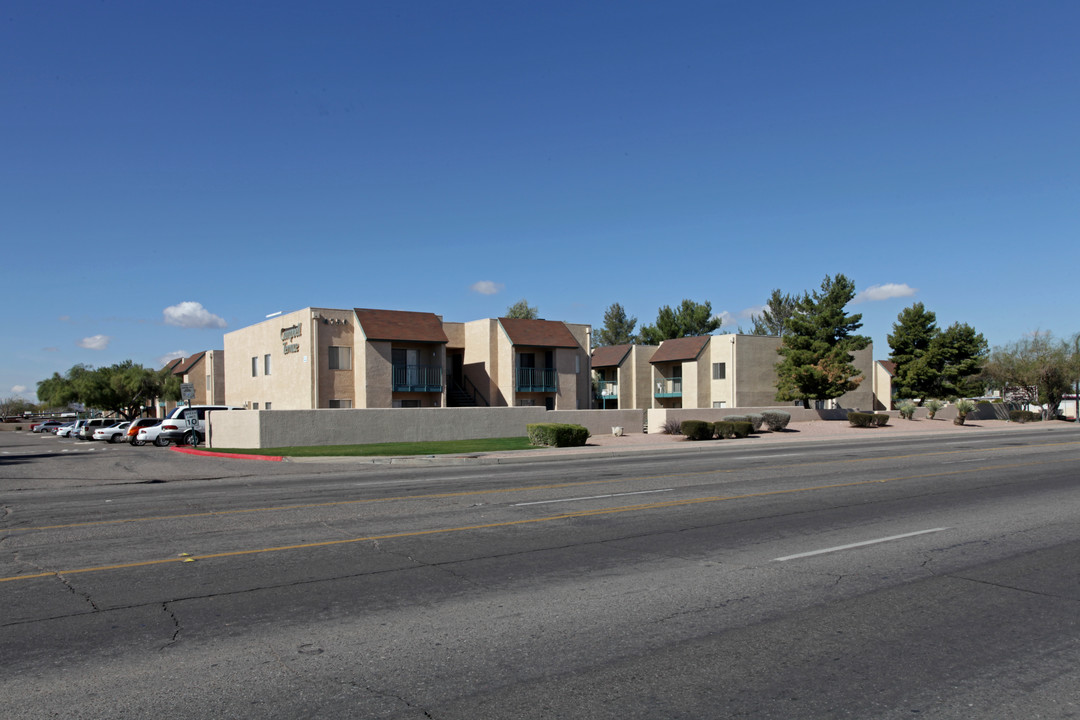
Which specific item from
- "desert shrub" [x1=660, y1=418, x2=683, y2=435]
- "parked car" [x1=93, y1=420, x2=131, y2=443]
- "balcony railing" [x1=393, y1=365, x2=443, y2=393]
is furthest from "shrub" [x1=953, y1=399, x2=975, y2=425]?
"parked car" [x1=93, y1=420, x2=131, y2=443]

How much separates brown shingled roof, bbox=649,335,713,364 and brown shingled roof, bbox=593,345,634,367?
2.19 metres

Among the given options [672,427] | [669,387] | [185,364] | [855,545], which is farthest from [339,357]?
[185,364]

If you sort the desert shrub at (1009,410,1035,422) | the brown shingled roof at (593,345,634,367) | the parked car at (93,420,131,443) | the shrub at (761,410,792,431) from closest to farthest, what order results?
the shrub at (761,410,792,431), the parked car at (93,420,131,443), the desert shrub at (1009,410,1035,422), the brown shingled roof at (593,345,634,367)

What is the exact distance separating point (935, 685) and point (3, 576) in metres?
8.66

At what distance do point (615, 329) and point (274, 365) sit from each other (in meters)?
64.9

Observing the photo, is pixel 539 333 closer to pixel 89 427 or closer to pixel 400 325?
pixel 400 325

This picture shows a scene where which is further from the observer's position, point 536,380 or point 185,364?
point 185,364

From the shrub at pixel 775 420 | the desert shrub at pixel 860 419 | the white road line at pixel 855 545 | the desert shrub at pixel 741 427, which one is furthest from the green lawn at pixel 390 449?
the desert shrub at pixel 860 419

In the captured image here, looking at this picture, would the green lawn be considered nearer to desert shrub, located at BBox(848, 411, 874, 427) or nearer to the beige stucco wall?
the beige stucco wall

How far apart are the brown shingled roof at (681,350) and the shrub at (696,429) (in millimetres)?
20130

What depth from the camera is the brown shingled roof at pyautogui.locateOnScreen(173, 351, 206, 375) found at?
74.6m

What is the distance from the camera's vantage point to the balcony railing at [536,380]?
147 ft

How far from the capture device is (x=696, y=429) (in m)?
35.0

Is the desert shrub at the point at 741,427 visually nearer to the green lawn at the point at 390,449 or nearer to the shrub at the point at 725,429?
the shrub at the point at 725,429
